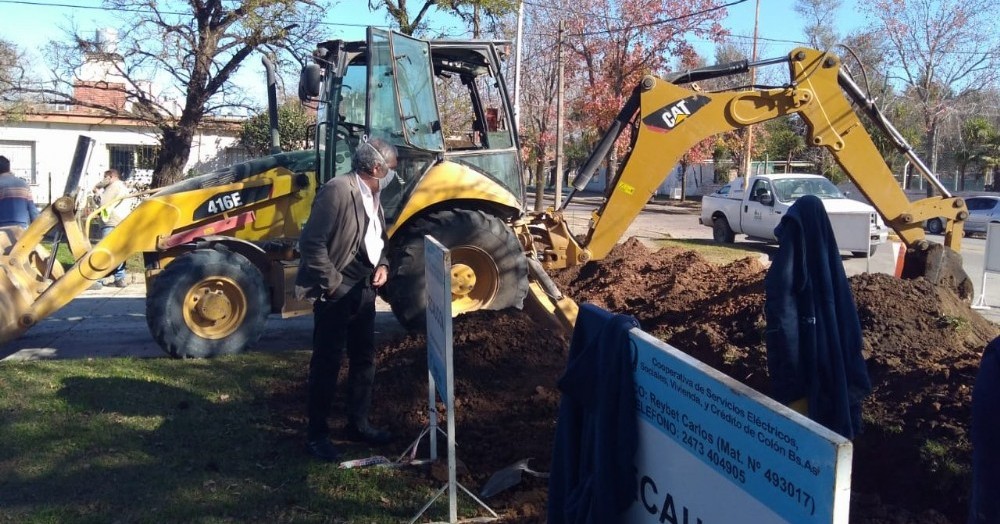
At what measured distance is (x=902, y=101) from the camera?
41844mm

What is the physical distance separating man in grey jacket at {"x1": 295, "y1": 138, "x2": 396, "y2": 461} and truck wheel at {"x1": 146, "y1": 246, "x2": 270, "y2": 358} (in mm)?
2741

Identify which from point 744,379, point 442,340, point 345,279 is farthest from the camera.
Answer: point 744,379

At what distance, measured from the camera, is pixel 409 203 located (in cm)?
778

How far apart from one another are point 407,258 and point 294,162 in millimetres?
1931

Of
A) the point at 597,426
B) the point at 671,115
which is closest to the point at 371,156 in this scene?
the point at 597,426

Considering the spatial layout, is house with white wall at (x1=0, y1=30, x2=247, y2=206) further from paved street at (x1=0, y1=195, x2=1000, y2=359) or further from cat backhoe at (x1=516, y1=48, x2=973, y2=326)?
cat backhoe at (x1=516, y1=48, x2=973, y2=326)

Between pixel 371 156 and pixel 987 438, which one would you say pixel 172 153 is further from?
pixel 987 438

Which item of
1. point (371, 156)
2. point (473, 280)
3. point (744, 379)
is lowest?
point (744, 379)

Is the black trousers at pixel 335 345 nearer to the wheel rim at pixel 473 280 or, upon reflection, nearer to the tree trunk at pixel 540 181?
the wheel rim at pixel 473 280

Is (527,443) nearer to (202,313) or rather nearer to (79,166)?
(202,313)

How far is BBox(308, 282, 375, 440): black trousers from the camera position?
525 cm

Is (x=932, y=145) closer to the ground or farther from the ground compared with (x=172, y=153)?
farther from the ground

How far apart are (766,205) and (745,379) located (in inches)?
528

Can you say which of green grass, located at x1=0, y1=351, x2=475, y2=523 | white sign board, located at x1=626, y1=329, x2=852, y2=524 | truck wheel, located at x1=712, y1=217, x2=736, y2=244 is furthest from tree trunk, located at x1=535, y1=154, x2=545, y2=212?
white sign board, located at x1=626, y1=329, x2=852, y2=524
